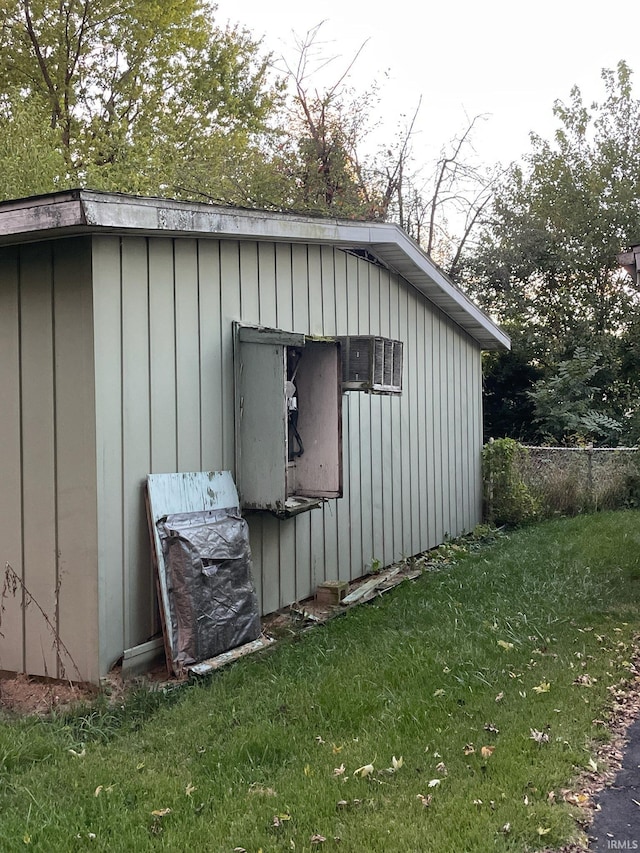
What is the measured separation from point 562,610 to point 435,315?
4267 mm

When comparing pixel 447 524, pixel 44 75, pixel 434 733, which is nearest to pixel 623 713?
pixel 434 733

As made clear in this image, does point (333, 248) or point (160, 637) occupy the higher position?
point (333, 248)

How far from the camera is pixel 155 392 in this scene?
4539mm

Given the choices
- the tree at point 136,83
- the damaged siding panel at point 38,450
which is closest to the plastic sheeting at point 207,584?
the damaged siding panel at point 38,450

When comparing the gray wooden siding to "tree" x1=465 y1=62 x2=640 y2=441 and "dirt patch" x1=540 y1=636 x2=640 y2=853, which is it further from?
"tree" x1=465 y1=62 x2=640 y2=441

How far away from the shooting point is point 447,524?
903 cm

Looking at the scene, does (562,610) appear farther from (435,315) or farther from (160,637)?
(435,315)

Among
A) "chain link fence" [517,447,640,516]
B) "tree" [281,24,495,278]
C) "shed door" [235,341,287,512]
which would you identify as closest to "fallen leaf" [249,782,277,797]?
"shed door" [235,341,287,512]

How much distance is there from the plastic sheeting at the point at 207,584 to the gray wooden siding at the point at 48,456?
18.6 inches

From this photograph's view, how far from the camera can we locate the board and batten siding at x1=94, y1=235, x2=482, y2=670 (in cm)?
423

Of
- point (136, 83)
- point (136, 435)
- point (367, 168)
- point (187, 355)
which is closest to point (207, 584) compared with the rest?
point (136, 435)

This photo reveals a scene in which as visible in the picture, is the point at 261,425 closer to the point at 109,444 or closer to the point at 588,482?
the point at 109,444

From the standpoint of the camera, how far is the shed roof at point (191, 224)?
12.5 ft

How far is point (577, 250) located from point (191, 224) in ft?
44.4
